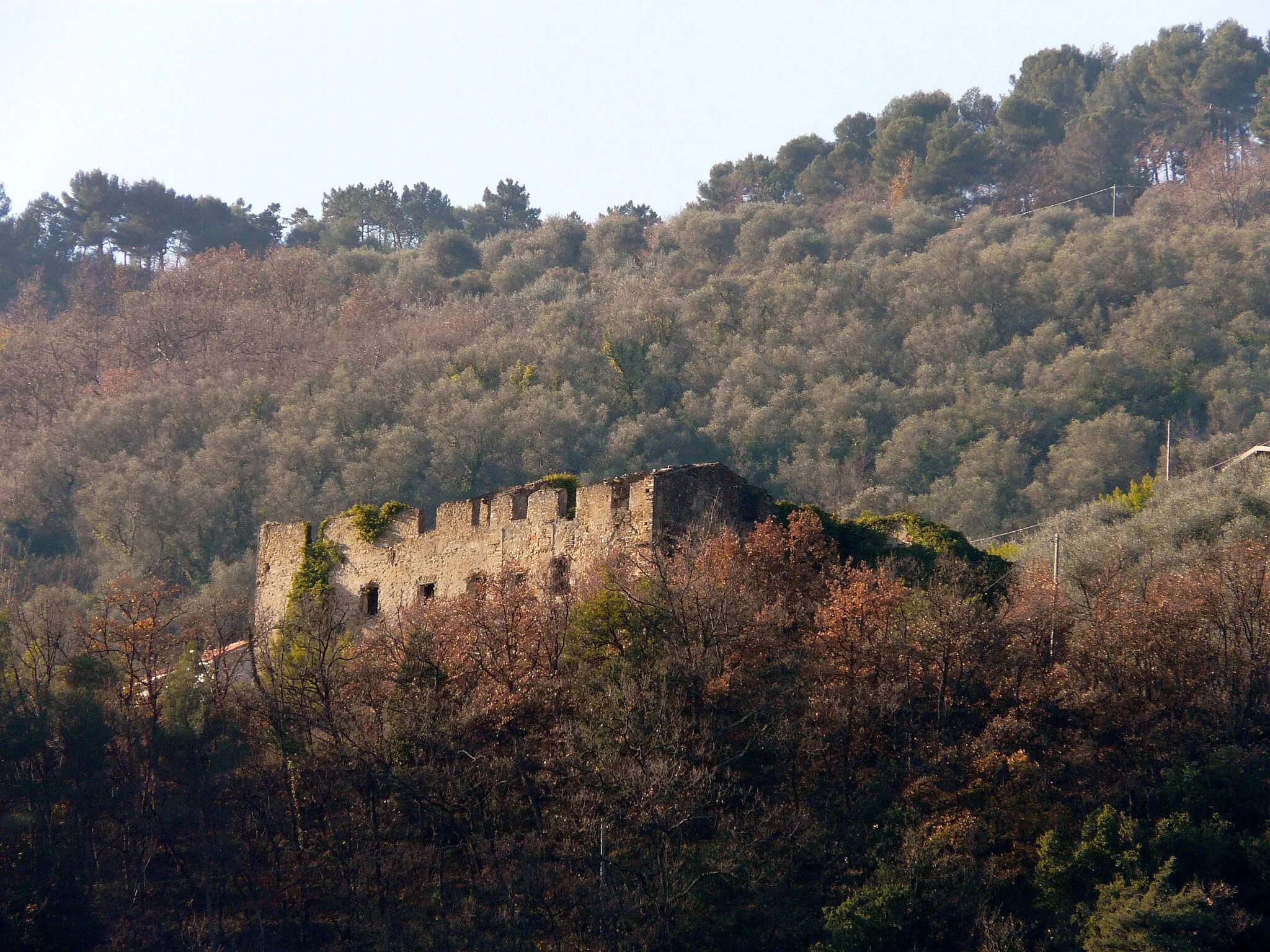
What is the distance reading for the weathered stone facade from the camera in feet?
80.0

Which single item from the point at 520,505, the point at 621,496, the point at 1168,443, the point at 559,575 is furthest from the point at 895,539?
the point at 1168,443

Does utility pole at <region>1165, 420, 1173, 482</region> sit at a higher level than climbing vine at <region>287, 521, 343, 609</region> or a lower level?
higher

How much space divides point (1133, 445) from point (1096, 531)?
41.1ft

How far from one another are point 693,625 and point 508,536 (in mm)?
4841

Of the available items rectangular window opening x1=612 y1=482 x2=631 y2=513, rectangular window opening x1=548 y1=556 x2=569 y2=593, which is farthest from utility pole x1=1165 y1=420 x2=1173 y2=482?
A: rectangular window opening x1=548 y1=556 x2=569 y2=593

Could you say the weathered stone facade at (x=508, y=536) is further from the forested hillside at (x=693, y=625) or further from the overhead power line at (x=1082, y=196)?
the overhead power line at (x=1082, y=196)

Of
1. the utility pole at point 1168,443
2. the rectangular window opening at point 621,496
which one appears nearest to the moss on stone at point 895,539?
the rectangular window opening at point 621,496

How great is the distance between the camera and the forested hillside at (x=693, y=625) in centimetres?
2077

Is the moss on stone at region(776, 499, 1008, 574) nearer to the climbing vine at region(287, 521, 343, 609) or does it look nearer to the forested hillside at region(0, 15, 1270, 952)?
the forested hillside at region(0, 15, 1270, 952)

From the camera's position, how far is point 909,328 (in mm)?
54250

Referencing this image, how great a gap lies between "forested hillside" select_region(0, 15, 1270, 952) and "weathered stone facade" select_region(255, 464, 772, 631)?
31.2 inches

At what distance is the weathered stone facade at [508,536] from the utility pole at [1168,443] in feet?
58.6

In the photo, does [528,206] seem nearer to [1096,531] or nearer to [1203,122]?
[1203,122]

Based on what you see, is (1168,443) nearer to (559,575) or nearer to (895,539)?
(895,539)
